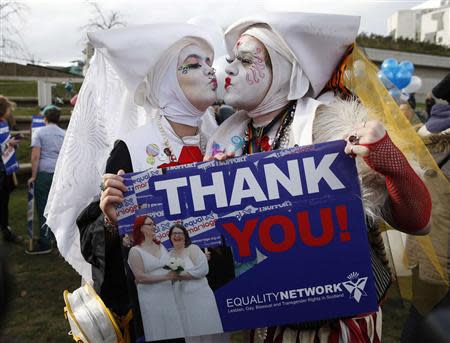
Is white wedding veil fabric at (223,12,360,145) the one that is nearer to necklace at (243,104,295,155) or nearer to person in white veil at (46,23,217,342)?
necklace at (243,104,295,155)

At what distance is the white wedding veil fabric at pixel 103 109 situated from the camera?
2.14 meters

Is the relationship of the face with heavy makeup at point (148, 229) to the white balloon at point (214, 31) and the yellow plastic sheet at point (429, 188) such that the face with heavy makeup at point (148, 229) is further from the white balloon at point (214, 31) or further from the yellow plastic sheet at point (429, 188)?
the white balloon at point (214, 31)

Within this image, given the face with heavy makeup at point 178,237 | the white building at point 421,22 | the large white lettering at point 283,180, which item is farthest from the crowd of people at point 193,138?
the white building at point 421,22

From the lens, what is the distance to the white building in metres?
35.2

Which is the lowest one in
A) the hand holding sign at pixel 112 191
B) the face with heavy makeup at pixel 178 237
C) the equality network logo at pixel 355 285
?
the equality network logo at pixel 355 285

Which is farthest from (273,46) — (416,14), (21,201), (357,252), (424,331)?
(416,14)

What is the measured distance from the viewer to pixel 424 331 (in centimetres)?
87

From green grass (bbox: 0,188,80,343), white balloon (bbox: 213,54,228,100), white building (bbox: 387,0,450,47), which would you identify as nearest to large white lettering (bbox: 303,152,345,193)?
green grass (bbox: 0,188,80,343)

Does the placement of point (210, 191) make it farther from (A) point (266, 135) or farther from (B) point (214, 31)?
(B) point (214, 31)

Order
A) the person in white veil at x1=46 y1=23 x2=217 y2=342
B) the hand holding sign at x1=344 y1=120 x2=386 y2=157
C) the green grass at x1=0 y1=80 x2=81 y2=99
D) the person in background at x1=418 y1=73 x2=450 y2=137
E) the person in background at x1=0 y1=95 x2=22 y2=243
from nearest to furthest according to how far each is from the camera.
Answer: the hand holding sign at x1=344 y1=120 x2=386 y2=157 < the person in white veil at x1=46 y1=23 x2=217 y2=342 < the person in background at x1=418 y1=73 x2=450 y2=137 < the person in background at x1=0 y1=95 x2=22 y2=243 < the green grass at x1=0 y1=80 x2=81 y2=99

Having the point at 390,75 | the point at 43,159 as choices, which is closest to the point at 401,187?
the point at 43,159

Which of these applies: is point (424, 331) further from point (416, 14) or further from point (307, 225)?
point (416, 14)

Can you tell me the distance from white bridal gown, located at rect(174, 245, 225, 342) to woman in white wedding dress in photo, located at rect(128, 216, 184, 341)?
0.09ft

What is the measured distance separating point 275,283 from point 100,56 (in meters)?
1.35
